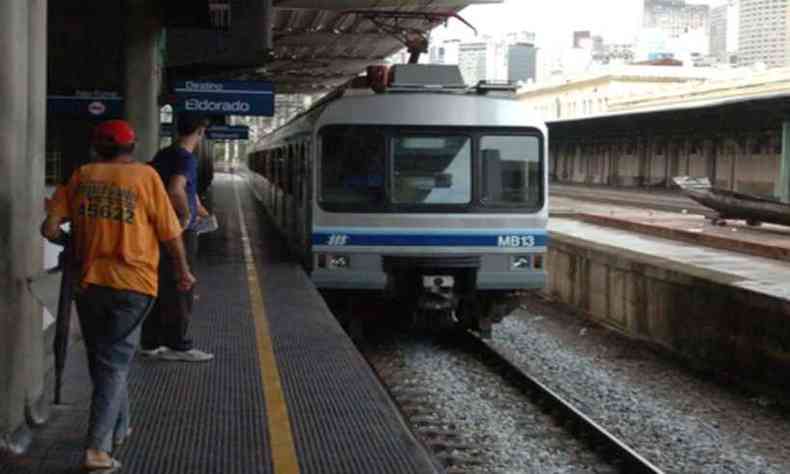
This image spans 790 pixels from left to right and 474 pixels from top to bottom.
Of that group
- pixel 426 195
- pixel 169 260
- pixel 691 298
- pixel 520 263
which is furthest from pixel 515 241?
pixel 169 260

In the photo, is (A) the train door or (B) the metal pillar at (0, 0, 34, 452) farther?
(A) the train door

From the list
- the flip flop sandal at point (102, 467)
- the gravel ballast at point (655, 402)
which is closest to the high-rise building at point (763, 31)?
the gravel ballast at point (655, 402)

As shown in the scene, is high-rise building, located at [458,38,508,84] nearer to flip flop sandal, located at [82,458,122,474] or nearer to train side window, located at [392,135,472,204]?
train side window, located at [392,135,472,204]

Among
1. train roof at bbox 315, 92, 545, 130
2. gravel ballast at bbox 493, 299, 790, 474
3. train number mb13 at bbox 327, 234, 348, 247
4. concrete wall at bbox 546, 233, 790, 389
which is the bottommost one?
gravel ballast at bbox 493, 299, 790, 474

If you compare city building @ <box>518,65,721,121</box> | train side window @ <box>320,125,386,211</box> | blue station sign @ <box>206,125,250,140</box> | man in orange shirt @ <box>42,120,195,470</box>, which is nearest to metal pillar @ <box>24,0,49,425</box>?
man in orange shirt @ <box>42,120,195,470</box>

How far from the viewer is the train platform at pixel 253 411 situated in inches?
209

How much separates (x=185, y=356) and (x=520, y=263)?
4.91 metres

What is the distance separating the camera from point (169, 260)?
7492 mm

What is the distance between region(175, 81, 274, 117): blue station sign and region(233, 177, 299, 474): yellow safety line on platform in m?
5.82

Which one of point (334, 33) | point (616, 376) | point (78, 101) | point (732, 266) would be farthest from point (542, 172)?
point (334, 33)

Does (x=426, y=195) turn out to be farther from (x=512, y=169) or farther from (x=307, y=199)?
(x=307, y=199)

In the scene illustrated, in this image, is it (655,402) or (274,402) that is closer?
(274,402)

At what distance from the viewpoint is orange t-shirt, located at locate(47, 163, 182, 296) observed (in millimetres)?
4789

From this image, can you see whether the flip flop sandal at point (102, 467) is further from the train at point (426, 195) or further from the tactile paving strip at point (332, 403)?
the train at point (426, 195)
